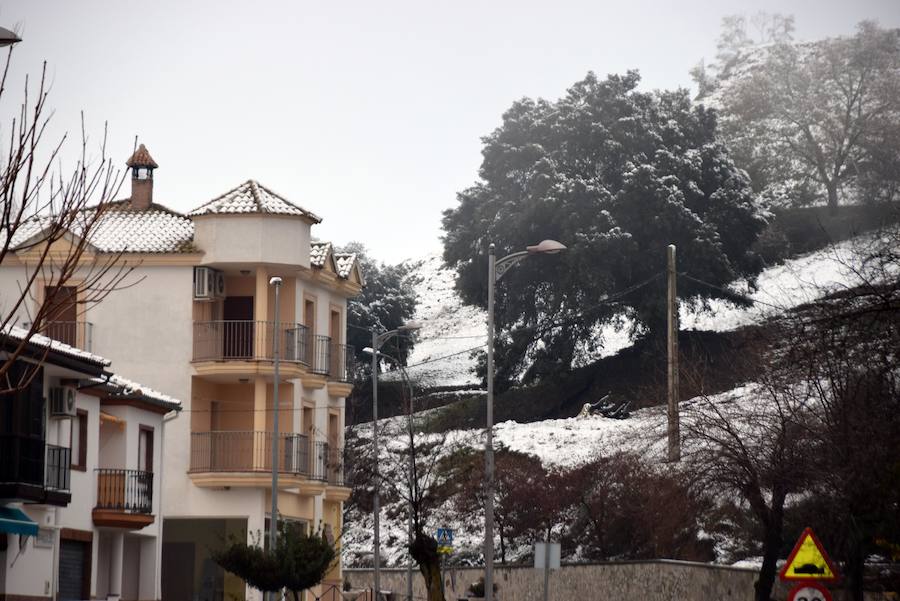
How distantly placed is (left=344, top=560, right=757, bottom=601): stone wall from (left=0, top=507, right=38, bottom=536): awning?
61.9ft

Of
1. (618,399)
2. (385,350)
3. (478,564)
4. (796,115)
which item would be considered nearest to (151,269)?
(478,564)

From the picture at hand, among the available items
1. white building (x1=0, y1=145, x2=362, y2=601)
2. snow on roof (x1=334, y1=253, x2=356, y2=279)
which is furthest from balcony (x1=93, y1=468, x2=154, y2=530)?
snow on roof (x1=334, y1=253, x2=356, y2=279)

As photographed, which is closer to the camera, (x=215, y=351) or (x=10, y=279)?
(x=215, y=351)

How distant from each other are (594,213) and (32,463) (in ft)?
163

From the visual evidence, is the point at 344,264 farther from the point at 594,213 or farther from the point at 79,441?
the point at 594,213

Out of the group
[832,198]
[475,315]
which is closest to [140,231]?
[832,198]

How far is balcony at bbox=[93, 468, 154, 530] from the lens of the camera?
41219 millimetres

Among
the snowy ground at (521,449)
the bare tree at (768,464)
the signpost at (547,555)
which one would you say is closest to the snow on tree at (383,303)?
the snowy ground at (521,449)

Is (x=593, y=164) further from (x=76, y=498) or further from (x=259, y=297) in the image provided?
(x=76, y=498)

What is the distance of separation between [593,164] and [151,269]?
Result: 38.0 m

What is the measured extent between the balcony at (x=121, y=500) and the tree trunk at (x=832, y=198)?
7371 centimetres

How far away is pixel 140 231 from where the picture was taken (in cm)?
5453

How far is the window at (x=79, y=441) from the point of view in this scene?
132 feet

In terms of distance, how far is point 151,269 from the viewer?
174ft
